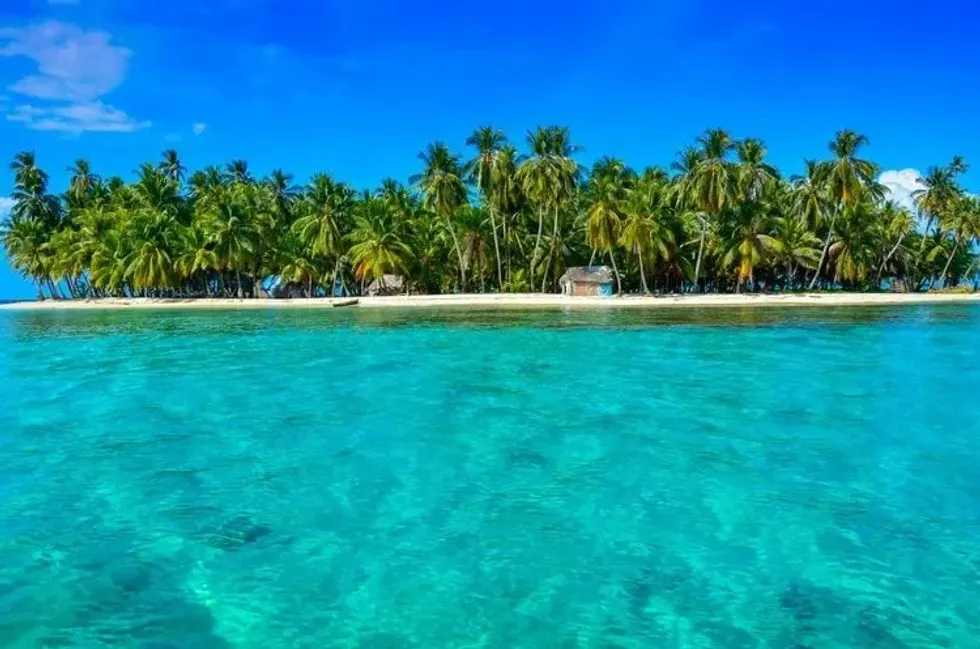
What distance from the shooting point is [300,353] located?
2281 centimetres

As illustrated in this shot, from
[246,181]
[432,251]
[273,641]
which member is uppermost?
[246,181]

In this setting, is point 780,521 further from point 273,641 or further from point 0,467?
point 0,467

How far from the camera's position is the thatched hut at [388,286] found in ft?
204

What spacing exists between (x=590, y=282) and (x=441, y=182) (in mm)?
12894

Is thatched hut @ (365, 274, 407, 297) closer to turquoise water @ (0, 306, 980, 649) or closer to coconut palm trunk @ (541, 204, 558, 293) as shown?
coconut palm trunk @ (541, 204, 558, 293)

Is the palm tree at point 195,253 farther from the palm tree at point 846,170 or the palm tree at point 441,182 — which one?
the palm tree at point 846,170

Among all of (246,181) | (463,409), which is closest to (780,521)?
(463,409)

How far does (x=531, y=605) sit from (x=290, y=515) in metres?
3.11

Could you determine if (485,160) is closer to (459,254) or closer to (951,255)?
(459,254)

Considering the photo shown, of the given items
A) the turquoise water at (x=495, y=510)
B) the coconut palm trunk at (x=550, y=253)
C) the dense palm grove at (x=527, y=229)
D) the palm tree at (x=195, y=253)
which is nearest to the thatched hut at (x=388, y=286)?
the dense palm grove at (x=527, y=229)

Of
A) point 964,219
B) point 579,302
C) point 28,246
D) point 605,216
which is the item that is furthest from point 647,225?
point 28,246

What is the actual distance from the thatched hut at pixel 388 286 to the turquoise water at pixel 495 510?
44.6 metres

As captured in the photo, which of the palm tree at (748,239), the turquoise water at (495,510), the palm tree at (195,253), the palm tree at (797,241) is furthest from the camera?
the palm tree at (797,241)

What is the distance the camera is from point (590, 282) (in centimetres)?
5278
